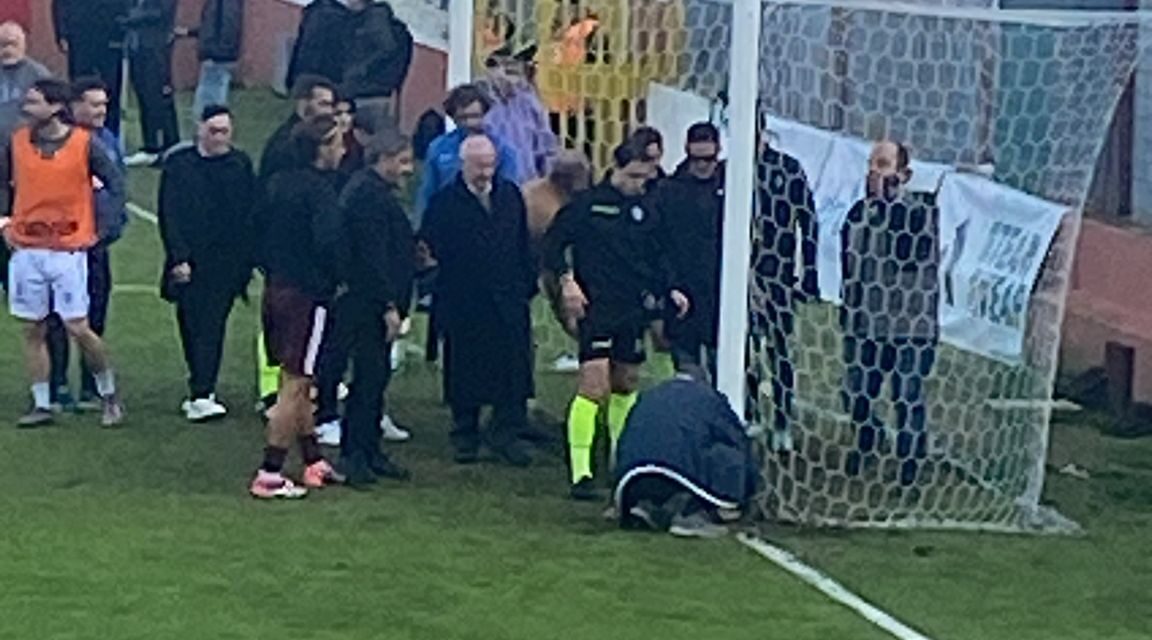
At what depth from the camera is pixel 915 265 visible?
14641 mm

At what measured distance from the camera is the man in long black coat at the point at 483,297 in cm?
1514

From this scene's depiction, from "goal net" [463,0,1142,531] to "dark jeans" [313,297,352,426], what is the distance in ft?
6.32

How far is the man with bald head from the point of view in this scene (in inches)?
563

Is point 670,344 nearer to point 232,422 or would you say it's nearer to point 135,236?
point 232,422

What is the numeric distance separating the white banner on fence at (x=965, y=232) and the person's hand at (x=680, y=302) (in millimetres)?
737

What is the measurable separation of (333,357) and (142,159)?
11.5m

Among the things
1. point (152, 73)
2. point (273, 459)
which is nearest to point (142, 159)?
point (152, 73)

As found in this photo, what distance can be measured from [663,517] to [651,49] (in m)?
3.69

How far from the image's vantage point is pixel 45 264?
15547 millimetres

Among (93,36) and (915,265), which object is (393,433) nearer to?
(915,265)

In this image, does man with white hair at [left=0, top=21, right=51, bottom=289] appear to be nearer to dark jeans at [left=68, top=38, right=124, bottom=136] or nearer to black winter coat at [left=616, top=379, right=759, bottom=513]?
black winter coat at [left=616, top=379, right=759, bottom=513]

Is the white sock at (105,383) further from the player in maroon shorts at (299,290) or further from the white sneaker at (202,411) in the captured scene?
the player in maroon shorts at (299,290)

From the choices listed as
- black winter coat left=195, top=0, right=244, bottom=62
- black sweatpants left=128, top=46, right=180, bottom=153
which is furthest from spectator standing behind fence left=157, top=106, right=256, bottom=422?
black sweatpants left=128, top=46, right=180, bottom=153

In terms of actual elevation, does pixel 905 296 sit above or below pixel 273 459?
above
